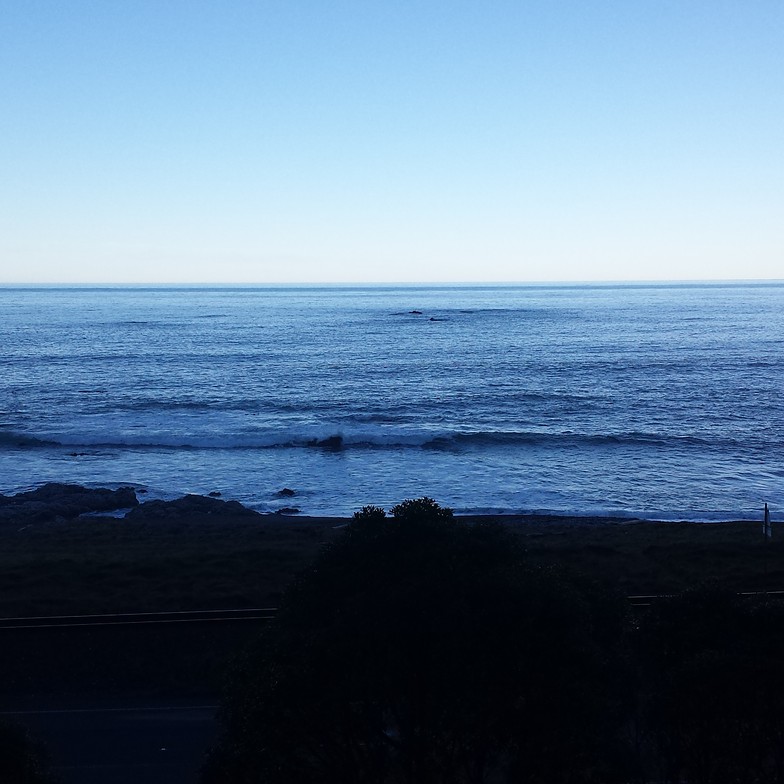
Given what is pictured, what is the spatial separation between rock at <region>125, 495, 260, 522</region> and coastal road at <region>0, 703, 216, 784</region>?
55.9ft

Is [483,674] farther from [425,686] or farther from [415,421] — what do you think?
[415,421]

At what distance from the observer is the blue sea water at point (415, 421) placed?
36.6 metres

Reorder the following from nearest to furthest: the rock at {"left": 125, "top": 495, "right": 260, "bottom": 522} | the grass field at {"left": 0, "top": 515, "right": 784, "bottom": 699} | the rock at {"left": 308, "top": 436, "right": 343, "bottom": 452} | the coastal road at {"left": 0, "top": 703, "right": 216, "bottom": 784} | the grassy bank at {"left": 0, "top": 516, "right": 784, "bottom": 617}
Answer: the coastal road at {"left": 0, "top": 703, "right": 216, "bottom": 784}
the grass field at {"left": 0, "top": 515, "right": 784, "bottom": 699}
the grassy bank at {"left": 0, "top": 516, "right": 784, "bottom": 617}
the rock at {"left": 125, "top": 495, "right": 260, "bottom": 522}
the rock at {"left": 308, "top": 436, "right": 343, "bottom": 452}

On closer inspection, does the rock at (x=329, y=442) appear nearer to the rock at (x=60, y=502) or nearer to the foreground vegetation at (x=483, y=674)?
the rock at (x=60, y=502)

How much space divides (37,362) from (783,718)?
83.1 m

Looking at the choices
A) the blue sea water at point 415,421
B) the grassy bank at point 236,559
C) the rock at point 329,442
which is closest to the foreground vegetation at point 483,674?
the grassy bank at point 236,559

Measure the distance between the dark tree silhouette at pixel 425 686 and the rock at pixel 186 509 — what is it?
78.1 feet

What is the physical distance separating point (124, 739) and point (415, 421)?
126ft

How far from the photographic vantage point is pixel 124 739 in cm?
1337

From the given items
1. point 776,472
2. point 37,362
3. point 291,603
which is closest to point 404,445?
point 776,472

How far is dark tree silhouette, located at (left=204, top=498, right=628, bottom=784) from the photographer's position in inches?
308

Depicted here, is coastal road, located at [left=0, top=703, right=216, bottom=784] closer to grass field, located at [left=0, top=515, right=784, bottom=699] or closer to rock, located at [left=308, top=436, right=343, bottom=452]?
grass field, located at [left=0, top=515, right=784, bottom=699]

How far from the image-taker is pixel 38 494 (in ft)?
113

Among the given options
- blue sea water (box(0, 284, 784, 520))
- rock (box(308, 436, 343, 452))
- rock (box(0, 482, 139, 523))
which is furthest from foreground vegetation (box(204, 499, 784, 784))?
rock (box(308, 436, 343, 452))
